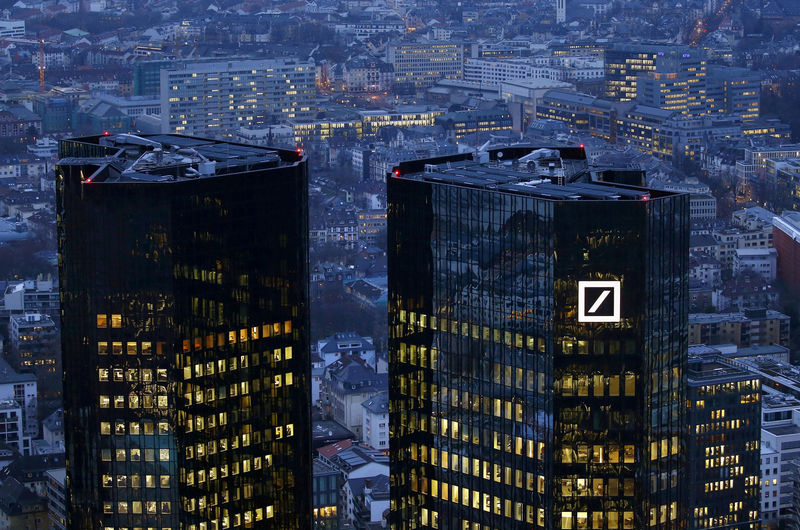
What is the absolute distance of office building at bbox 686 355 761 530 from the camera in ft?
418

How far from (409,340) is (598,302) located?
27.8 feet

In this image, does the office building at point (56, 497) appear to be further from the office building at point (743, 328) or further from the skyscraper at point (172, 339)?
the office building at point (743, 328)

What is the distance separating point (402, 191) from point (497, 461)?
10894mm

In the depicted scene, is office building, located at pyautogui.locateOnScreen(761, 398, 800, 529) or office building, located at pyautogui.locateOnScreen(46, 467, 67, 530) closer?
office building, located at pyautogui.locateOnScreen(46, 467, 67, 530)

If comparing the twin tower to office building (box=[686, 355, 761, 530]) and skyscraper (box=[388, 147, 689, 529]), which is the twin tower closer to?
skyscraper (box=[388, 147, 689, 529])

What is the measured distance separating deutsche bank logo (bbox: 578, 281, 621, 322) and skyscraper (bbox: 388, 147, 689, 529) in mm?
36

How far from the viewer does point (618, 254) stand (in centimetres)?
7806

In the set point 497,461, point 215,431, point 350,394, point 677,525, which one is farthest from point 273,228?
point 350,394

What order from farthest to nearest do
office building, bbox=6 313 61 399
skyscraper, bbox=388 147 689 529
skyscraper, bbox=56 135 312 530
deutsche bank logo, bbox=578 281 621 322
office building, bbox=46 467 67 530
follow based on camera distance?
office building, bbox=6 313 61 399, office building, bbox=46 467 67 530, skyscraper, bbox=56 135 312 530, skyscraper, bbox=388 147 689 529, deutsche bank logo, bbox=578 281 621 322

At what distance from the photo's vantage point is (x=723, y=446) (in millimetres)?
128875

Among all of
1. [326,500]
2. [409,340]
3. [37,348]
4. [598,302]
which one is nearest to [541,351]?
[598,302]

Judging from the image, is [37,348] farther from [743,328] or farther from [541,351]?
[541,351]

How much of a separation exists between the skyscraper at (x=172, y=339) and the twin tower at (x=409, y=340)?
0.28 feet

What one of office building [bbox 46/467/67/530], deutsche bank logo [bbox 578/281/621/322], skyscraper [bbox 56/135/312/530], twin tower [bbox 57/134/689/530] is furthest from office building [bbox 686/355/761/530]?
deutsche bank logo [bbox 578/281/621/322]
